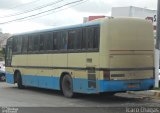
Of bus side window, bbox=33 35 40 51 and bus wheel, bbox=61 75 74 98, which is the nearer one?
bus wheel, bbox=61 75 74 98

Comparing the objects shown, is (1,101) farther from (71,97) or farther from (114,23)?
(114,23)

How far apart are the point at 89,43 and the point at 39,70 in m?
5.01

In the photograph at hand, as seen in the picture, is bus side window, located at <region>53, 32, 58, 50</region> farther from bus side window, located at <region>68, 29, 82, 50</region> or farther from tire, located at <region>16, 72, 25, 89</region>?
tire, located at <region>16, 72, 25, 89</region>

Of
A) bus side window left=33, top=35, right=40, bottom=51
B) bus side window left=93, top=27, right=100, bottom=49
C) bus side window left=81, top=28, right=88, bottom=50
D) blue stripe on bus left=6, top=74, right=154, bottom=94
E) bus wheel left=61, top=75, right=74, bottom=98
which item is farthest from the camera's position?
bus side window left=33, top=35, right=40, bottom=51

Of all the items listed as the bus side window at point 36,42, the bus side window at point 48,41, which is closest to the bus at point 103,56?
the bus side window at point 48,41

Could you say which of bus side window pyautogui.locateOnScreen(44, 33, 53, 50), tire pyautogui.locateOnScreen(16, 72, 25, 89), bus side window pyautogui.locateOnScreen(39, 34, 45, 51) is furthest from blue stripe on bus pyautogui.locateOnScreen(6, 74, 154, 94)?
tire pyautogui.locateOnScreen(16, 72, 25, 89)

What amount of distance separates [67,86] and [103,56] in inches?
127

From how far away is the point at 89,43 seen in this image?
18.2m

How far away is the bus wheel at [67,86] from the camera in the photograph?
19.6m

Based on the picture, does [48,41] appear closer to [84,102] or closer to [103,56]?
[84,102]

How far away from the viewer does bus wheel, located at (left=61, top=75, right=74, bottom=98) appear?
19578mm

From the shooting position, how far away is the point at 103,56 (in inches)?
682

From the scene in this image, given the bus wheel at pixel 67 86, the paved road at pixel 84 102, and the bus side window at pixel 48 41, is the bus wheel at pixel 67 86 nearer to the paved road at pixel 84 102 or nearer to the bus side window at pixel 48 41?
the paved road at pixel 84 102

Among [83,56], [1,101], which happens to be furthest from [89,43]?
[1,101]
